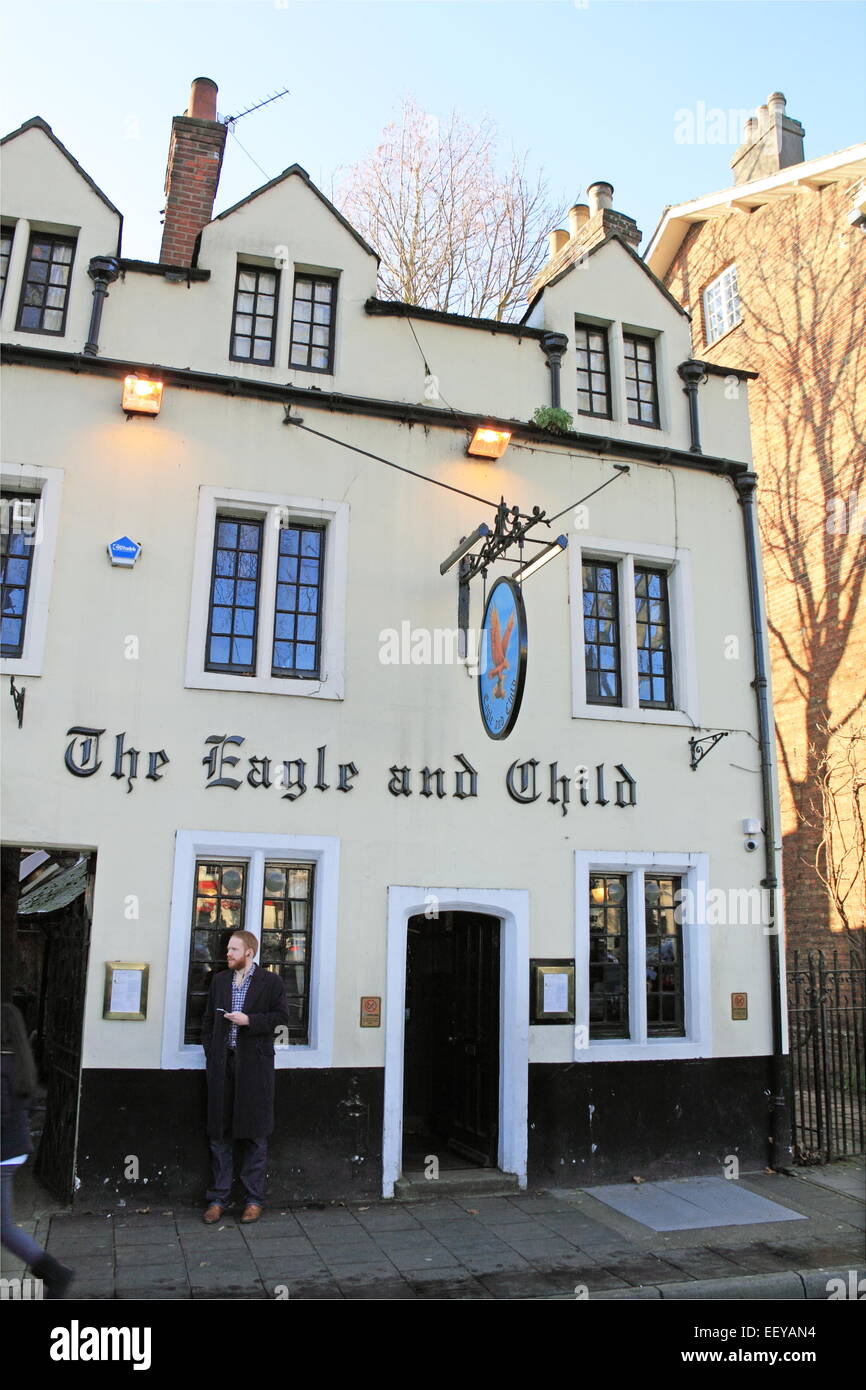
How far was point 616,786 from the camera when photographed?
10273mm

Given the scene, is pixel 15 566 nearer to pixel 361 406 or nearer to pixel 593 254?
pixel 361 406

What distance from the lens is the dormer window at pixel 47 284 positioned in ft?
32.3

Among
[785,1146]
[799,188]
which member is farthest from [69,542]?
[799,188]

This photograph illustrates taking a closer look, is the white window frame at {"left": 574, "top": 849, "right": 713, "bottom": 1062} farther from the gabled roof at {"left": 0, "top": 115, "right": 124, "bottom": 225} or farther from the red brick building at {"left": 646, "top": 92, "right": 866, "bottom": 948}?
the gabled roof at {"left": 0, "top": 115, "right": 124, "bottom": 225}

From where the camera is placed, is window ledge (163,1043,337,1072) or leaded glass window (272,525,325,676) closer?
window ledge (163,1043,337,1072)

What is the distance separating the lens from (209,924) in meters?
8.99

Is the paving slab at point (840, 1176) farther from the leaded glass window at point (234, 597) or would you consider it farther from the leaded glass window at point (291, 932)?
the leaded glass window at point (234, 597)

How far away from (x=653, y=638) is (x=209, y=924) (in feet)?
18.6

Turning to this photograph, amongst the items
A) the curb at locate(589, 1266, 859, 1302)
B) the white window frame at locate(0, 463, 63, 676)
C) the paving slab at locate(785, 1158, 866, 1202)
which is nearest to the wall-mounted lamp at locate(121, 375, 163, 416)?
the white window frame at locate(0, 463, 63, 676)

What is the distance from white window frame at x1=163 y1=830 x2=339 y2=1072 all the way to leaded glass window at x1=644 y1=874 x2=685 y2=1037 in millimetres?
3440

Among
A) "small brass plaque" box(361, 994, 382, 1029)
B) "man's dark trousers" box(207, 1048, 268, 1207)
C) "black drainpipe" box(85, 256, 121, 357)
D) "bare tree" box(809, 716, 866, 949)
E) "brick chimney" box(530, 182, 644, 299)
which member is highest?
"brick chimney" box(530, 182, 644, 299)

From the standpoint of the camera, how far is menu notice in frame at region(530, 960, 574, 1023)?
9.58 m

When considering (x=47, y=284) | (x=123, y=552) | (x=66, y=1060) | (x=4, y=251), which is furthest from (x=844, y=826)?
(x=4, y=251)

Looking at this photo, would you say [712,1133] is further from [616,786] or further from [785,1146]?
[616,786]
